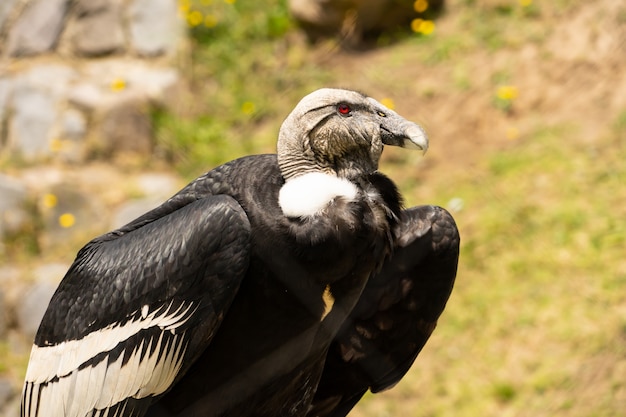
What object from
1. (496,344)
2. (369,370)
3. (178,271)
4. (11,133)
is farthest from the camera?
(11,133)

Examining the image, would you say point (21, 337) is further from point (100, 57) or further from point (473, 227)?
point (473, 227)

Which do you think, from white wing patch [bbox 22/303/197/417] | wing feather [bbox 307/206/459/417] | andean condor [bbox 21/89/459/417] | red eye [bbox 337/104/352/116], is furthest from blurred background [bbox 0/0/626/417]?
red eye [bbox 337/104/352/116]

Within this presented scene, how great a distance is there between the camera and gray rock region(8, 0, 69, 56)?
22.5 ft

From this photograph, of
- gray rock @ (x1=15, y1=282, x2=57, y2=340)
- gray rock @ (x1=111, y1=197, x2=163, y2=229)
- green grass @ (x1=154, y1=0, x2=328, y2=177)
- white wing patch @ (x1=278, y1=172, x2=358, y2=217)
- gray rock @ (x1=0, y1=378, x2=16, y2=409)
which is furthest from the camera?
green grass @ (x1=154, y1=0, x2=328, y2=177)

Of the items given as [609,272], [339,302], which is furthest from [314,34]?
[339,302]

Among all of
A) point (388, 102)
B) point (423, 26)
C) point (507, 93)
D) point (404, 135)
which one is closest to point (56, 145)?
point (388, 102)

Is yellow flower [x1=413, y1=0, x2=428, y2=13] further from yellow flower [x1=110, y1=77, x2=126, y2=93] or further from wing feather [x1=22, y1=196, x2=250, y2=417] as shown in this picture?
wing feather [x1=22, y1=196, x2=250, y2=417]

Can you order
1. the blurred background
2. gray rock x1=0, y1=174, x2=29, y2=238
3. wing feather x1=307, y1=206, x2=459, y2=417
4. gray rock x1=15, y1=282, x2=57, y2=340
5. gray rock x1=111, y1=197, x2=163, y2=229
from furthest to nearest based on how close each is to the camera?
1. gray rock x1=0, y1=174, x2=29, y2=238
2. gray rock x1=111, y1=197, x2=163, y2=229
3. gray rock x1=15, y1=282, x2=57, y2=340
4. the blurred background
5. wing feather x1=307, y1=206, x2=459, y2=417

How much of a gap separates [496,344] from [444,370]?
0.30m

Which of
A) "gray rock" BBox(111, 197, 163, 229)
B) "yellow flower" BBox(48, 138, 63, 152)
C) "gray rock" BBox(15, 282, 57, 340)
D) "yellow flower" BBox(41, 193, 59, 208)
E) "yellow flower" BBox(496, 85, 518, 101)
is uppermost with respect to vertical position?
"yellow flower" BBox(48, 138, 63, 152)

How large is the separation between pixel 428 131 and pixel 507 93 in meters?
0.54

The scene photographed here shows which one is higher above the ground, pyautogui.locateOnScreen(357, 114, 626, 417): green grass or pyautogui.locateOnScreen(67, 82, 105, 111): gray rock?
pyautogui.locateOnScreen(67, 82, 105, 111): gray rock

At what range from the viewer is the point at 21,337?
602cm

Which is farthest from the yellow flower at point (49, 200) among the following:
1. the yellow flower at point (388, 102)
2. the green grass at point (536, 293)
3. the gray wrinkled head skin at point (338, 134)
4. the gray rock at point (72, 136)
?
the gray wrinkled head skin at point (338, 134)
